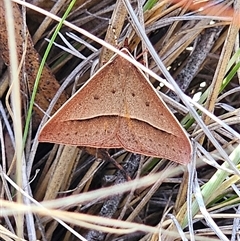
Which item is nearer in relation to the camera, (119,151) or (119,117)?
(119,117)

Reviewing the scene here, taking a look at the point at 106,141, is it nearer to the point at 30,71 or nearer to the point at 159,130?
the point at 159,130

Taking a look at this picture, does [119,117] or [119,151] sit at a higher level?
[119,117]

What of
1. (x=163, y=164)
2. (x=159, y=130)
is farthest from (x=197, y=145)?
(x=163, y=164)

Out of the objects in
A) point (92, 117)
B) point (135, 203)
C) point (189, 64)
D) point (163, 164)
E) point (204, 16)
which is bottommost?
point (135, 203)
